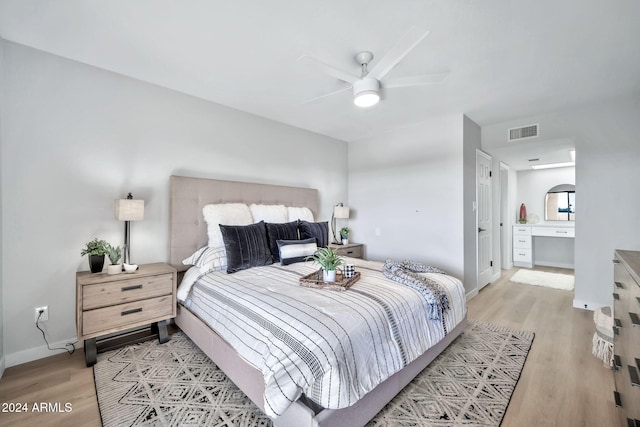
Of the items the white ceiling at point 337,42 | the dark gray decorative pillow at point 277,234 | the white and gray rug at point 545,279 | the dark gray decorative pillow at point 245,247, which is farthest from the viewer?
the white and gray rug at point 545,279

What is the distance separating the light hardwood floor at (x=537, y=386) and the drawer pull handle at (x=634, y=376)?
2.00 feet

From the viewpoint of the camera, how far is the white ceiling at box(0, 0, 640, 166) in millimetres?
1768

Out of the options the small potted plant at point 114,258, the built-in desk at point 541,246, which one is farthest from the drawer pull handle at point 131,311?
the built-in desk at point 541,246

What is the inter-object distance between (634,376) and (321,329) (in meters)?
1.40

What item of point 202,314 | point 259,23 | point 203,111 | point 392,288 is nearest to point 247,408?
point 202,314

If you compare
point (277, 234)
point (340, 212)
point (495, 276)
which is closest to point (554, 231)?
point (495, 276)

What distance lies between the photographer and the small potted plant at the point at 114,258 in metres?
2.30

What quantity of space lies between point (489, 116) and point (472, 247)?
1.83 meters

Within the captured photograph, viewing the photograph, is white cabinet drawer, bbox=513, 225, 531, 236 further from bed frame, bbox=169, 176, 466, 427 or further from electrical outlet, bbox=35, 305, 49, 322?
electrical outlet, bbox=35, 305, 49, 322

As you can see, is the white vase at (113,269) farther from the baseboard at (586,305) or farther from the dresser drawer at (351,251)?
the baseboard at (586,305)

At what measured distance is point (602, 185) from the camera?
10.6 ft

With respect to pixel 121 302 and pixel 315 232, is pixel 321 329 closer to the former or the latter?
pixel 121 302

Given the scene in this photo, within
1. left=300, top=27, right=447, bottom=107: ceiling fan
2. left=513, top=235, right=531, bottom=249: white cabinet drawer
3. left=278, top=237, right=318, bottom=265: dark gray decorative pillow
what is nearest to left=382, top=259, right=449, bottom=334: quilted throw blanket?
left=278, top=237, right=318, bottom=265: dark gray decorative pillow

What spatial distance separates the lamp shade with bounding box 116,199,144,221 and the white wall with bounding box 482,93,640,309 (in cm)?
499
